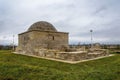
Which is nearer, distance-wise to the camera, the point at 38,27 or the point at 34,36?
the point at 34,36

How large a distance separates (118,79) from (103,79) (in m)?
0.99

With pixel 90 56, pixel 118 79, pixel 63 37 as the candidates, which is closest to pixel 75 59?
pixel 90 56

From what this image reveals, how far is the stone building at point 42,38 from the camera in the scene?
24.0 m

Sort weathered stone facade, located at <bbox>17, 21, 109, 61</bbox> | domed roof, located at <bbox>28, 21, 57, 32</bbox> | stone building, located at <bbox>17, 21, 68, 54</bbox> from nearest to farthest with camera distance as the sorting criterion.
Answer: weathered stone facade, located at <bbox>17, 21, 109, 61</bbox>
stone building, located at <bbox>17, 21, 68, 54</bbox>
domed roof, located at <bbox>28, 21, 57, 32</bbox>

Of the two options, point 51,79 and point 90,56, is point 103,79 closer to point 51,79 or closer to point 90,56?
point 51,79

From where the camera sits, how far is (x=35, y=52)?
75.6 feet

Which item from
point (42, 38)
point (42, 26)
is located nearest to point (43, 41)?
point (42, 38)

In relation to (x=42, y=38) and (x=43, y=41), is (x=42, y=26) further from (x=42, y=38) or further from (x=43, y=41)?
(x=43, y=41)

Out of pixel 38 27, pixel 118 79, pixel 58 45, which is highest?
pixel 38 27

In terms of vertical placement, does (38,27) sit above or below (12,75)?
above

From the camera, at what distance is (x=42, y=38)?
24.4 m

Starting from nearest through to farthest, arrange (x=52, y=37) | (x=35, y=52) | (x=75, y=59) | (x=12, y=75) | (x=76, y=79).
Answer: (x=76, y=79), (x=12, y=75), (x=75, y=59), (x=35, y=52), (x=52, y=37)

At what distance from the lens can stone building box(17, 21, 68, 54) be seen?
23969 millimetres

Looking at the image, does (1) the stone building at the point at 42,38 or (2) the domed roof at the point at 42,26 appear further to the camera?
(2) the domed roof at the point at 42,26
